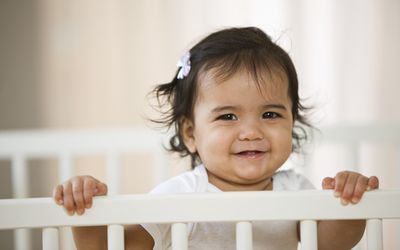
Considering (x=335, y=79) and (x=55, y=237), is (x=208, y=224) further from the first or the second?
(x=335, y=79)

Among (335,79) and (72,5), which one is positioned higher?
(72,5)

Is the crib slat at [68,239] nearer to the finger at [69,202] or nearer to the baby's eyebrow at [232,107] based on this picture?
the finger at [69,202]

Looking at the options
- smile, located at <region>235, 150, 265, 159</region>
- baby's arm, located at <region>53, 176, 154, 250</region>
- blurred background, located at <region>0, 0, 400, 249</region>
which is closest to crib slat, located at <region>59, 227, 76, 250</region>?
baby's arm, located at <region>53, 176, 154, 250</region>

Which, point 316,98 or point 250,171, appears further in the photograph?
point 316,98

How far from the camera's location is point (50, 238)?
718 mm

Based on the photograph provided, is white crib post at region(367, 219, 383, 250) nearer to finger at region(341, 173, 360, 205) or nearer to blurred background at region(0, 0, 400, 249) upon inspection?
finger at region(341, 173, 360, 205)

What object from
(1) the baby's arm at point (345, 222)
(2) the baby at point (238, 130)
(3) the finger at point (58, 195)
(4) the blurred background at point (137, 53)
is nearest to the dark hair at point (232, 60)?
(2) the baby at point (238, 130)

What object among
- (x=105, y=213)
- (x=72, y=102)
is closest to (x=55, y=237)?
(x=105, y=213)

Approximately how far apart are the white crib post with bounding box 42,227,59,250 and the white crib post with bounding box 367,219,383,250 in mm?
383

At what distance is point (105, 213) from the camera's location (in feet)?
2.35

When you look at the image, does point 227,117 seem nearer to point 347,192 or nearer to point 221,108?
point 221,108

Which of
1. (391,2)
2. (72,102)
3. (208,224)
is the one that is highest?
(391,2)

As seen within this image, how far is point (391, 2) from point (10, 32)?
133cm

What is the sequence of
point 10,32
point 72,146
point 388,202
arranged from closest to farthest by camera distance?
point 388,202 → point 72,146 → point 10,32
